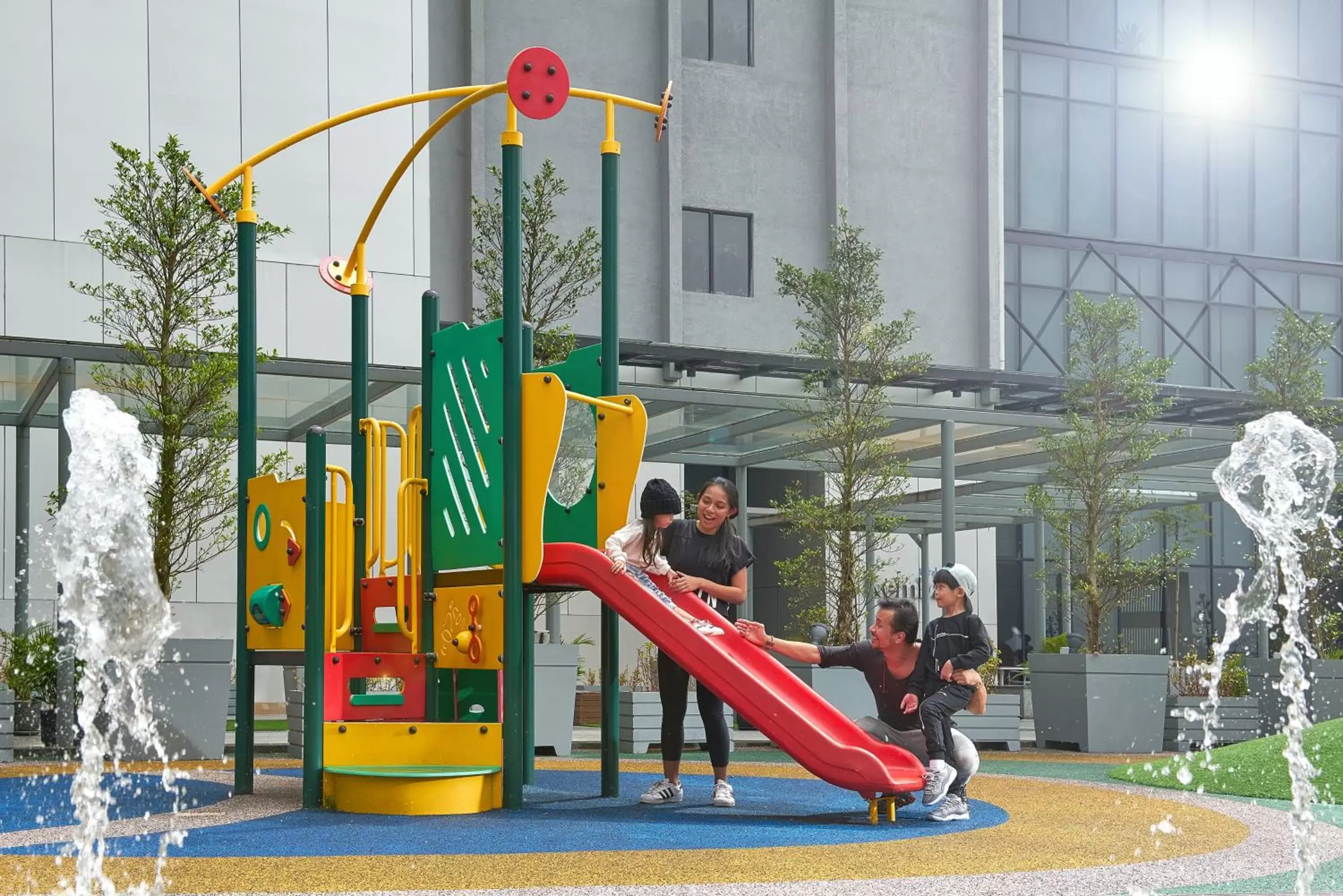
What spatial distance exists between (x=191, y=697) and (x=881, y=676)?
6.19 metres

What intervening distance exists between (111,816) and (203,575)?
1374 centimetres

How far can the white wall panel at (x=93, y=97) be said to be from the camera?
18547 mm

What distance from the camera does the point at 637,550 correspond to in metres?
8.69

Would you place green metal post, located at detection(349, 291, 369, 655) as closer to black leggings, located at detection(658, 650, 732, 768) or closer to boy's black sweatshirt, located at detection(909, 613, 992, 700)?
black leggings, located at detection(658, 650, 732, 768)

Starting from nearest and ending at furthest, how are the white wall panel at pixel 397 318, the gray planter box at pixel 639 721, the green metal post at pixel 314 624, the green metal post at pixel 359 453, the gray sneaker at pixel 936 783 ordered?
1. the gray sneaker at pixel 936 783
2. the green metal post at pixel 314 624
3. the green metal post at pixel 359 453
4. the gray planter box at pixel 639 721
5. the white wall panel at pixel 397 318

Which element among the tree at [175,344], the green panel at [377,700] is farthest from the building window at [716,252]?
the green panel at [377,700]

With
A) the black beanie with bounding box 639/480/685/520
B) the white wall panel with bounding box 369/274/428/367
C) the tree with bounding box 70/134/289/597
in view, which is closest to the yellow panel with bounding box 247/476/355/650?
the black beanie with bounding box 639/480/685/520

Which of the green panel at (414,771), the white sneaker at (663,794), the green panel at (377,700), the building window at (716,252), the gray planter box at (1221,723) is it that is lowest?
the gray planter box at (1221,723)

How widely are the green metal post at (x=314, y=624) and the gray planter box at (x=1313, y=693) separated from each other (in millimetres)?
10015

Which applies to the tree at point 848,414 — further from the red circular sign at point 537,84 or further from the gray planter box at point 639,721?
the red circular sign at point 537,84

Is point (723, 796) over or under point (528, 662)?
under

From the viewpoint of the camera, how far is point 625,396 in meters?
8.95

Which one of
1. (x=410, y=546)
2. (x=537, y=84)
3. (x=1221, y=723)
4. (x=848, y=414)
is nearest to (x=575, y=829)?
(x=410, y=546)

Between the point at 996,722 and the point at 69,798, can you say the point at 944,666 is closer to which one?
the point at 69,798
